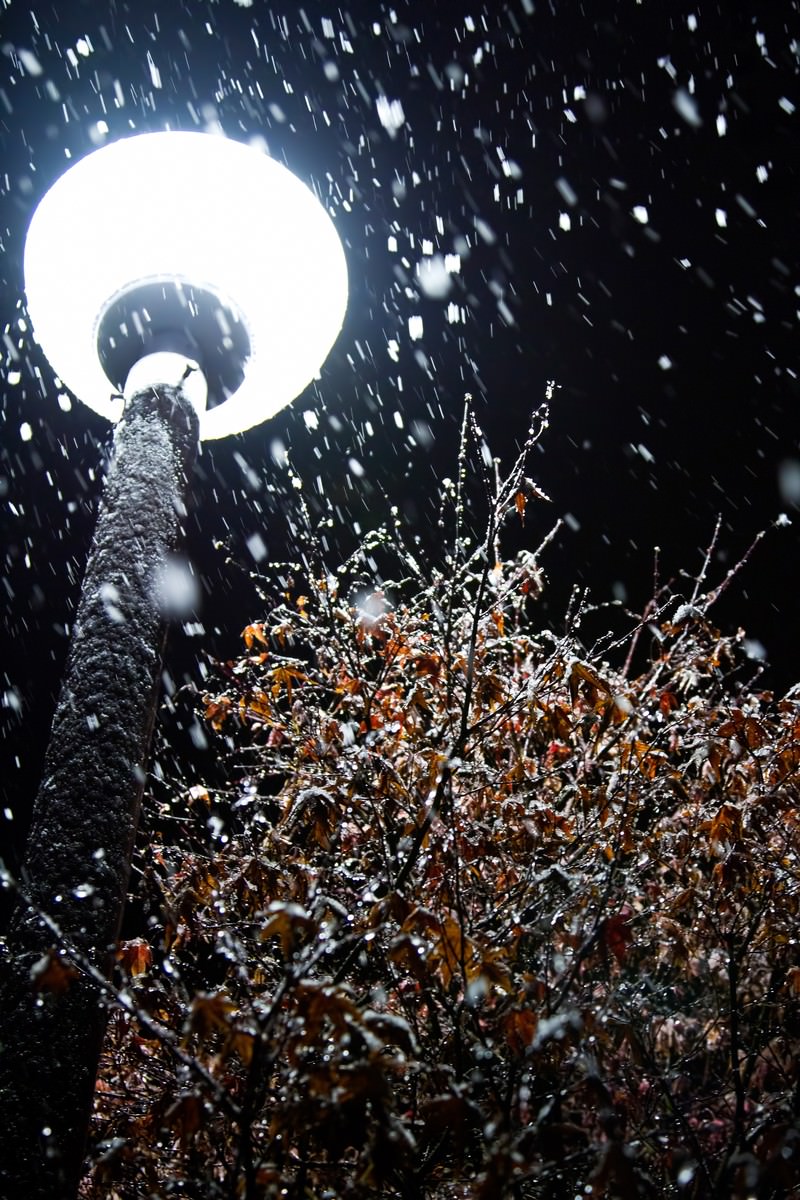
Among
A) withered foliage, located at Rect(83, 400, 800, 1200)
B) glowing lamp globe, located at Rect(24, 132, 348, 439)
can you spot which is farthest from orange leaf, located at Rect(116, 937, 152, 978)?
glowing lamp globe, located at Rect(24, 132, 348, 439)

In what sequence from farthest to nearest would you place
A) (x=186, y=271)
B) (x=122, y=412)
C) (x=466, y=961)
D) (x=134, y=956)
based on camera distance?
(x=134, y=956)
(x=186, y=271)
(x=122, y=412)
(x=466, y=961)

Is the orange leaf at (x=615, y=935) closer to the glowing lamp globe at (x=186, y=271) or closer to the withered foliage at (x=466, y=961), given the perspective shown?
the withered foliage at (x=466, y=961)

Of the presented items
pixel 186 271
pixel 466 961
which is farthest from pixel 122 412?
pixel 466 961

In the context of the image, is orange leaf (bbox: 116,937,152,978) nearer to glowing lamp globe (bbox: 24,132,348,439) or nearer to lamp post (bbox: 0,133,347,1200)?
lamp post (bbox: 0,133,347,1200)

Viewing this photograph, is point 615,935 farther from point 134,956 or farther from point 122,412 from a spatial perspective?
point 122,412

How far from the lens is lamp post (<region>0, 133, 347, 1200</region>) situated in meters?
1.88

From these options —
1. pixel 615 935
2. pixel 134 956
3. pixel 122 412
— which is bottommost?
pixel 615 935

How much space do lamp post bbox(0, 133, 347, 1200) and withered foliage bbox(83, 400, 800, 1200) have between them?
0.85 ft

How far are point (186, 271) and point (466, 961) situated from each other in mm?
3061

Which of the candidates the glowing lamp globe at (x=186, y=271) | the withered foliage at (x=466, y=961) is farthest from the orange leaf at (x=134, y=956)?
the glowing lamp globe at (x=186, y=271)

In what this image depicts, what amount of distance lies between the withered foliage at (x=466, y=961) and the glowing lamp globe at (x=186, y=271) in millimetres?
1227

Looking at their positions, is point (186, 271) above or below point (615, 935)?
above

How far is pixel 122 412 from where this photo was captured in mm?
3217

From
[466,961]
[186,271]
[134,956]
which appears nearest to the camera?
[466,961]
